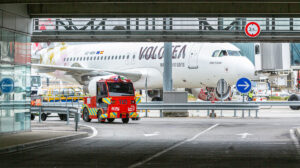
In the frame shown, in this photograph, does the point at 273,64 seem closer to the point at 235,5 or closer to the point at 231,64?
the point at 231,64

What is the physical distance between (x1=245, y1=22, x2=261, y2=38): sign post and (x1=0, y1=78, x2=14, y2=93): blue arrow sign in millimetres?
9648

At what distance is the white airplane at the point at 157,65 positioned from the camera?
3381cm

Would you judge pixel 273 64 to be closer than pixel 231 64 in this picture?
No

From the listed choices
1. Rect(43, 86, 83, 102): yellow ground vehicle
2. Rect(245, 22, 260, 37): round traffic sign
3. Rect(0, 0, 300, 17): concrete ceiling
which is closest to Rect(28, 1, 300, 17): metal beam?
Rect(0, 0, 300, 17): concrete ceiling

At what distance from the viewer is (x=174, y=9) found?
58.9 feet

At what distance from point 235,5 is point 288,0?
3486mm

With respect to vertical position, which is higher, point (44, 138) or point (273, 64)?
point (273, 64)

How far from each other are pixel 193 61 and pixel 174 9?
55.4 ft

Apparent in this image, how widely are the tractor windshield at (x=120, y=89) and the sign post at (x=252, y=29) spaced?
20.1 feet

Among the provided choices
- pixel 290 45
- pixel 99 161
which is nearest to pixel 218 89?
pixel 290 45

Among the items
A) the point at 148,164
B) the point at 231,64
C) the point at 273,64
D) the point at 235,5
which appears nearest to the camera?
the point at 148,164

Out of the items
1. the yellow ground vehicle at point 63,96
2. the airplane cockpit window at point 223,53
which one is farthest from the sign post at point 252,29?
the yellow ground vehicle at point 63,96

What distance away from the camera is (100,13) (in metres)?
18.6

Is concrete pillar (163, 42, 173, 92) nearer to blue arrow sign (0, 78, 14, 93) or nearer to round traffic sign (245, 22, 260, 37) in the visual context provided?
round traffic sign (245, 22, 260, 37)
